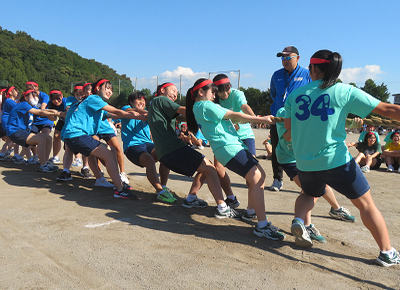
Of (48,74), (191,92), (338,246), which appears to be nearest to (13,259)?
(191,92)

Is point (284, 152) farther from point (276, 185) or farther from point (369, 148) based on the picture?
point (369, 148)

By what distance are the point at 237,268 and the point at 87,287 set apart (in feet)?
4.01

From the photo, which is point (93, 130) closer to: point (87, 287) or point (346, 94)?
point (87, 287)

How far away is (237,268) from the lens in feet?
8.39

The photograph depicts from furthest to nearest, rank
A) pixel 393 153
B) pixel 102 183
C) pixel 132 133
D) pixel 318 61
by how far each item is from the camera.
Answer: pixel 393 153
pixel 102 183
pixel 132 133
pixel 318 61

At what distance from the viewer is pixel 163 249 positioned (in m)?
2.92

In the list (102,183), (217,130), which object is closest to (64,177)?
(102,183)

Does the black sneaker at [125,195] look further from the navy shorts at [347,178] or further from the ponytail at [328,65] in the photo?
the ponytail at [328,65]

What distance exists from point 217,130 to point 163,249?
4.59 ft

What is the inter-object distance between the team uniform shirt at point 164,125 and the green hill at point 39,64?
256 feet

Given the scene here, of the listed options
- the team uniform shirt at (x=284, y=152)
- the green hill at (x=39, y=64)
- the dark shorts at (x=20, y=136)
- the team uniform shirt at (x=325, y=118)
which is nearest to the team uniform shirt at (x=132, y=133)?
the team uniform shirt at (x=284, y=152)

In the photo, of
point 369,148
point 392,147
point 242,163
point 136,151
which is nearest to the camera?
point 242,163

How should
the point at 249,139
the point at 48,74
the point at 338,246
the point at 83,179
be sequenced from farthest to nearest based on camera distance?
1. the point at 48,74
2. the point at 83,179
3. the point at 249,139
4. the point at 338,246

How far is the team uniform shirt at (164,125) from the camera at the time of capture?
3914 millimetres
